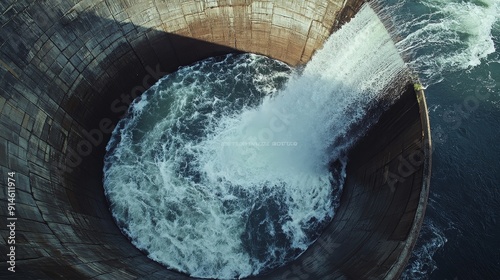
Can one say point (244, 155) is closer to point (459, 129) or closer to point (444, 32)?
point (459, 129)

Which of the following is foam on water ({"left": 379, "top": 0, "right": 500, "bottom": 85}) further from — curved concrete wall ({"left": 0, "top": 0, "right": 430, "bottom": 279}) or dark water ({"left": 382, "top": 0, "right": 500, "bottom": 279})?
curved concrete wall ({"left": 0, "top": 0, "right": 430, "bottom": 279})

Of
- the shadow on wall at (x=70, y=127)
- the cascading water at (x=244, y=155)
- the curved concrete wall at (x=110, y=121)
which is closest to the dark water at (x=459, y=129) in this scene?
the cascading water at (x=244, y=155)

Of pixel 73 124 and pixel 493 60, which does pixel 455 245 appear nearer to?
pixel 493 60

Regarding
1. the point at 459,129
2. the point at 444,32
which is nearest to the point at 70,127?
the point at 459,129

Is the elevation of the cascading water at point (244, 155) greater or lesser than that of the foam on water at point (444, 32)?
lesser

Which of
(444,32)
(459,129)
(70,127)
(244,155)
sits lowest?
(459,129)

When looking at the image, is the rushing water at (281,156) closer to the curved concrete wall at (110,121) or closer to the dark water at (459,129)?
the dark water at (459,129)

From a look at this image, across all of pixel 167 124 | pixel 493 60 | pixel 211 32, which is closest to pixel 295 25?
pixel 211 32
